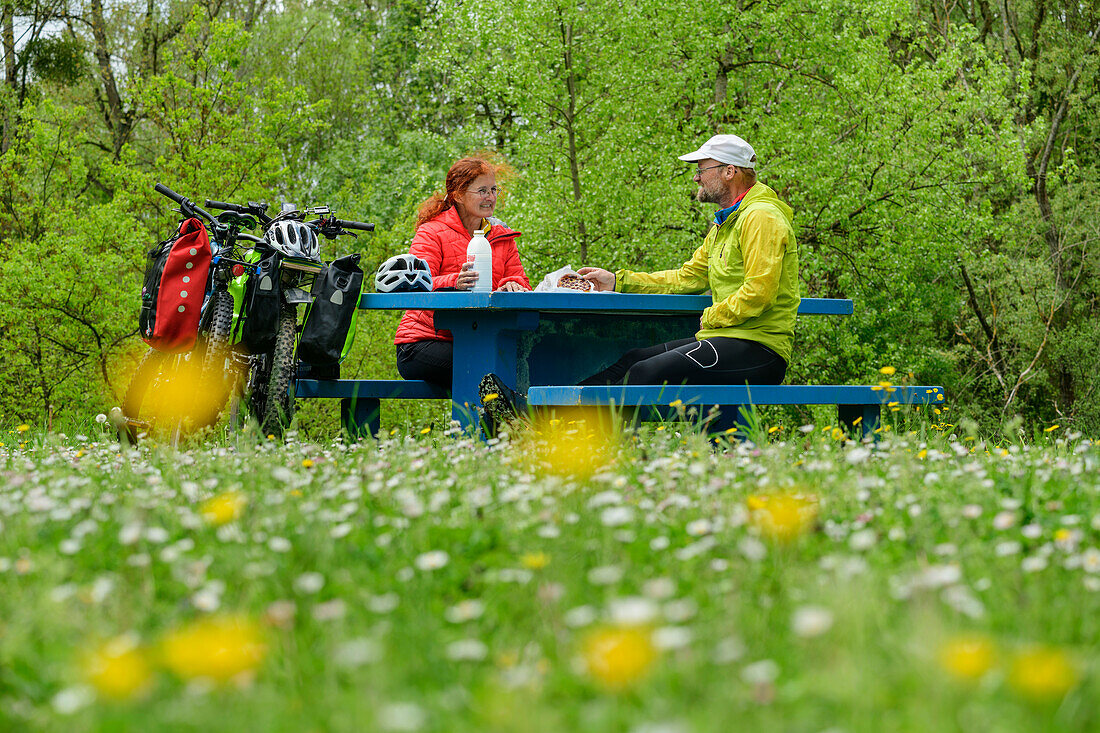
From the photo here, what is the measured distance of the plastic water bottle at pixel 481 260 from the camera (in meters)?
5.88

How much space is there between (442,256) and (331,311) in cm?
103

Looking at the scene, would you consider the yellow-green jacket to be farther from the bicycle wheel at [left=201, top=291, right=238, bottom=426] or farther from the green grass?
the bicycle wheel at [left=201, top=291, right=238, bottom=426]

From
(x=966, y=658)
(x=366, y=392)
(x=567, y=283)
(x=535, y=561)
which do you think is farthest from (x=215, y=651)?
(x=366, y=392)

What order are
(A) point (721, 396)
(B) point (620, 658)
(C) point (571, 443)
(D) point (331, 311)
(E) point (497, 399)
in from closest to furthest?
(B) point (620, 658)
(C) point (571, 443)
(A) point (721, 396)
(E) point (497, 399)
(D) point (331, 311)

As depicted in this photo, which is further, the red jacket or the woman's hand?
the red jacket

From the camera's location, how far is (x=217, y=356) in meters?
5.72

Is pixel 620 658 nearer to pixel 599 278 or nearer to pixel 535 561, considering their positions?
pixel 535 561

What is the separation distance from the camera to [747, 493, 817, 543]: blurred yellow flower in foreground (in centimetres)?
251

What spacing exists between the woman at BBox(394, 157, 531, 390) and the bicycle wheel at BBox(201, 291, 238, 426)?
3.77ft

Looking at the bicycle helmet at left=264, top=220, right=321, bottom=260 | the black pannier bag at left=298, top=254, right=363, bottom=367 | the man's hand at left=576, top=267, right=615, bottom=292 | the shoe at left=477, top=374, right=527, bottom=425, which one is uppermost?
the bicycle helmet at left=264, top=220, right=321, bottom=260

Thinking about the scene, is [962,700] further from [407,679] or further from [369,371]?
[369,371]

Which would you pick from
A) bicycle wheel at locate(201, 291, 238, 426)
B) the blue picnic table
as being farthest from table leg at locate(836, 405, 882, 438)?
bicycle wheel at locate(201, 291, 238, 426)

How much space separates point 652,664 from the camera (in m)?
1.67

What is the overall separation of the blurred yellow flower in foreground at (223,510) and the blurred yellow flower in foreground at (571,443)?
43.9 inches
